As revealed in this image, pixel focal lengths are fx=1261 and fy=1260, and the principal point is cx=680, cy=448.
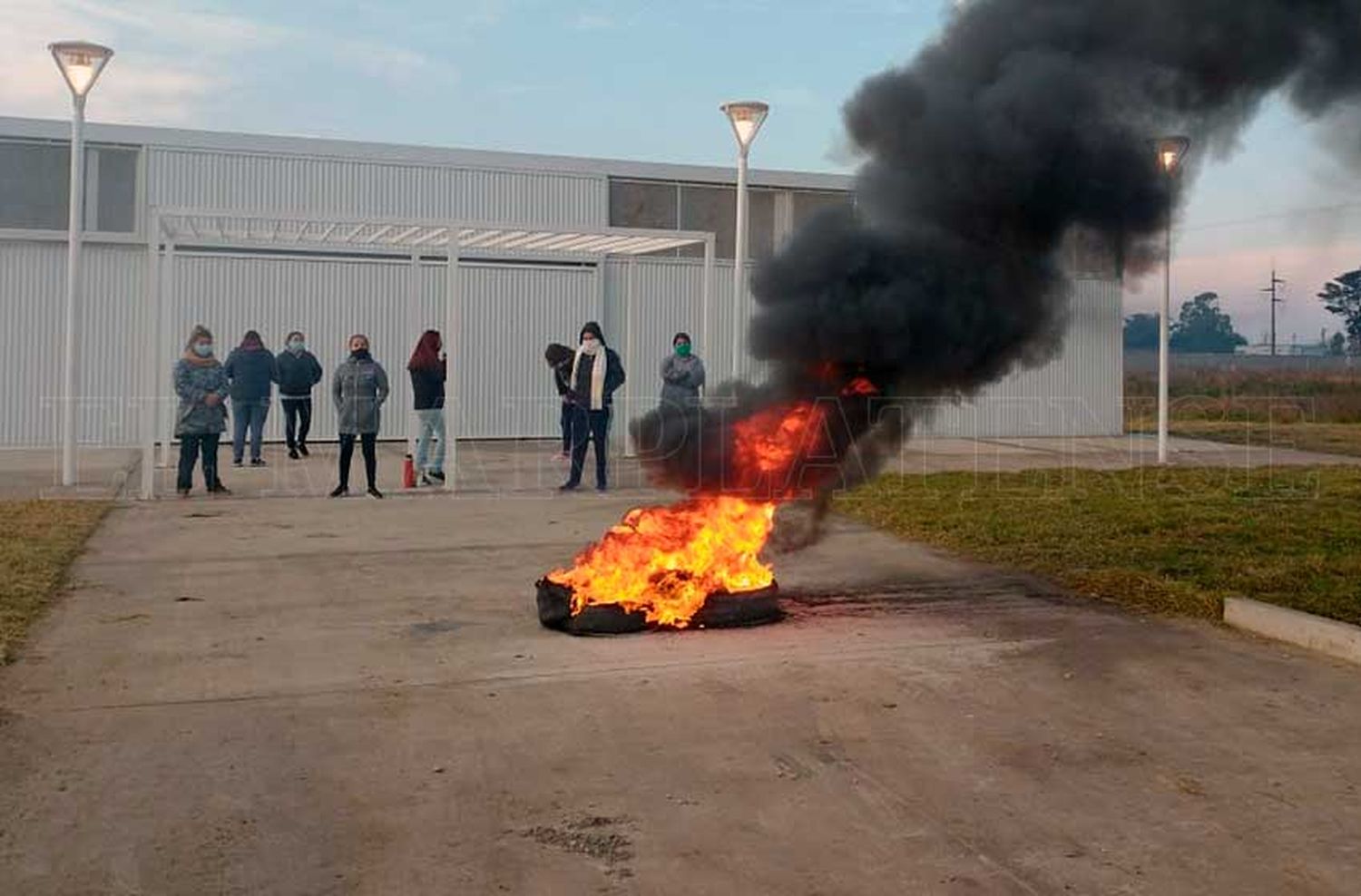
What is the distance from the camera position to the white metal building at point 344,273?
18.4 m

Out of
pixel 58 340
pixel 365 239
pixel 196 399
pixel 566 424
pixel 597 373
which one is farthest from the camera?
pixel 58 340

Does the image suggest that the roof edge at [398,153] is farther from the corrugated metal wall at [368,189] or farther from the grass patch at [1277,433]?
the grass patch at [1277,433]

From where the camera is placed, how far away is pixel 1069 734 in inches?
207

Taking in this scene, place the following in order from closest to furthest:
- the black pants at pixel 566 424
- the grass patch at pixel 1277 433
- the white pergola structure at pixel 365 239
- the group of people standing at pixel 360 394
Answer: the group of people standing at pixel 360 394 < the white pergola structure at pixel 365 239 < the black pants at pixel 566 424 < the grass patch at pixel 1277 433

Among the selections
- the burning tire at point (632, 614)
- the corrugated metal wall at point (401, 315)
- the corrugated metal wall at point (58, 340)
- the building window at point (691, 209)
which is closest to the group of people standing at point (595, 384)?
the corrugated metal wall at point (401, 315)

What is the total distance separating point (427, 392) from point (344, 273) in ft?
22.6

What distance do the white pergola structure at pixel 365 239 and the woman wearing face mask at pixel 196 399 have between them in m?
0.32

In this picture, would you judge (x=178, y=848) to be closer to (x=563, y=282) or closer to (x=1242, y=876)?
(x=1242, y=876)

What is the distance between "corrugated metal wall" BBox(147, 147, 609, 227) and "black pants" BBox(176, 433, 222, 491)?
688 centimetres

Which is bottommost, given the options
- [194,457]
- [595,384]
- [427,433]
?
[194,457]

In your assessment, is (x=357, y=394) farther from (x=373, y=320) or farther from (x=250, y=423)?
(x=373, y=320)

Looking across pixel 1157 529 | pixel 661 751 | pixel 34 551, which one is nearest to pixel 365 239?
pixel 34 551

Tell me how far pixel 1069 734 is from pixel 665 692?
5.83ft

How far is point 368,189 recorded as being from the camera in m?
20.4
